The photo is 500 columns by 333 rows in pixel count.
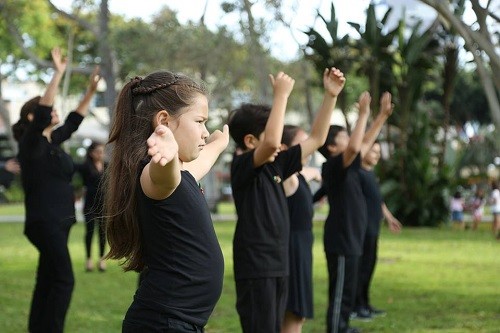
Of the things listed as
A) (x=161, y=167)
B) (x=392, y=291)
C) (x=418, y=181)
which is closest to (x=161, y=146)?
(x=161, y=167)

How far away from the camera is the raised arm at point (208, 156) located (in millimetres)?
4414

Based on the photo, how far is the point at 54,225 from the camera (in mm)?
6973

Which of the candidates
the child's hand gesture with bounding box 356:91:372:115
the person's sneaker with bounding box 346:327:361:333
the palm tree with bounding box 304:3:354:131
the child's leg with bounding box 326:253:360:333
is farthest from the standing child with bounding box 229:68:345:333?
the palm tree with bounding box 304:3:354:131

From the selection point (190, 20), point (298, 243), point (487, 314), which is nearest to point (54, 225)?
point (298, 243)

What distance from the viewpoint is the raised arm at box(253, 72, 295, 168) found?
5387 mm

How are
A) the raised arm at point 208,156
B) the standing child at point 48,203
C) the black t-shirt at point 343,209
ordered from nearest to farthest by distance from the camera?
the raised arm at point 208,156 → the standing child at point 48,203 → the black t-shirt at point 343,209

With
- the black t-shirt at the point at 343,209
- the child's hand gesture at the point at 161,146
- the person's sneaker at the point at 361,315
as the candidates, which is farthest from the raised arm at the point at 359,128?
the child's hand gesture at the point at 161,146

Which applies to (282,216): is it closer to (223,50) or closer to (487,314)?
(487,314)

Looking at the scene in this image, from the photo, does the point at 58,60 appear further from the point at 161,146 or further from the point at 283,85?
the point at 161,146

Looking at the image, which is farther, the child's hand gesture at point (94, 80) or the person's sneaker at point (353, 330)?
the person's sneaker at point (353, 330)

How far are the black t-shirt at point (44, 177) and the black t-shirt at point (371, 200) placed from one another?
2.92 m

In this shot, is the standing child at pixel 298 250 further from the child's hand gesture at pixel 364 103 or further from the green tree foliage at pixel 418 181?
the green tree foliage at pixel 418 181

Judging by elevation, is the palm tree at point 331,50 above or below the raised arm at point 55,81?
above

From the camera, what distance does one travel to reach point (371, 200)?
918 centimetres
